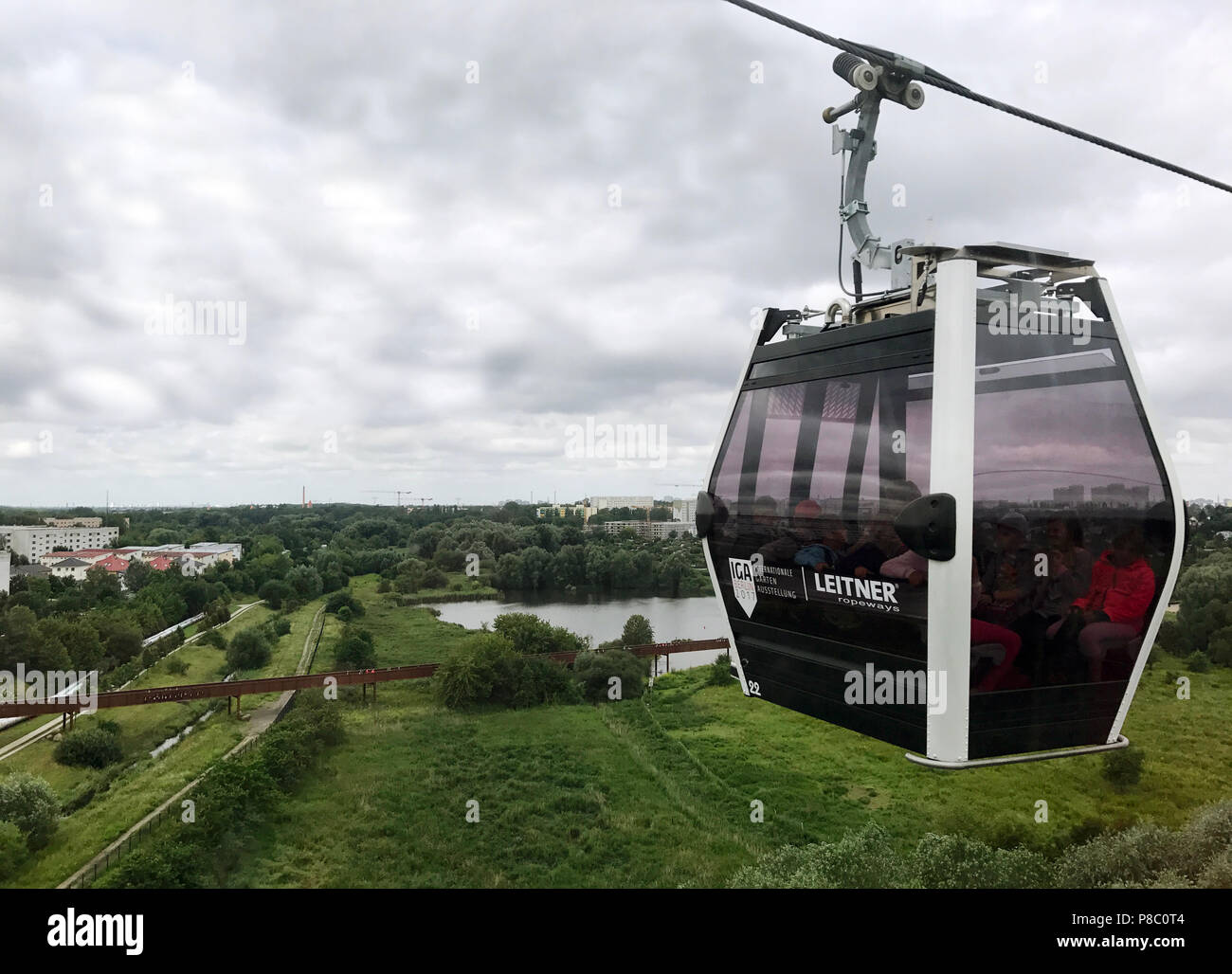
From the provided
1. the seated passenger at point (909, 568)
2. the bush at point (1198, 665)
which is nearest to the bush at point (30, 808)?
the seated passenger at point (909, 568)

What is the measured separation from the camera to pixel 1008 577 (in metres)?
→ 2.03

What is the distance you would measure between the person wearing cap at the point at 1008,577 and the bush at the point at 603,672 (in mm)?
22675

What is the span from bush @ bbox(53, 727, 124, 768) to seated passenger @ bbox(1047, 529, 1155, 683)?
957 inches

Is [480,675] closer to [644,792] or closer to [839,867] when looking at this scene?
[644,792]

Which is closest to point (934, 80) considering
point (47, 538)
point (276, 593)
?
point (276, 593)

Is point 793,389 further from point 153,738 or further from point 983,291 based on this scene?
point 153,738

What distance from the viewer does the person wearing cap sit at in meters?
1.98

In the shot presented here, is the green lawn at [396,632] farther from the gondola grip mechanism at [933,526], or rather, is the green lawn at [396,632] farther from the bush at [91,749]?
the gondola grip mechanism at [933,526]

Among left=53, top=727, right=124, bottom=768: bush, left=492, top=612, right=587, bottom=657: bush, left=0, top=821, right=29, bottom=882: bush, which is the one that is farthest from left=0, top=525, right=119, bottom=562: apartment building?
left=0, top=821, right=29, bottom=882: bush

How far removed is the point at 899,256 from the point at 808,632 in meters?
1.35

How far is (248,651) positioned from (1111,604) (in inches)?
1176

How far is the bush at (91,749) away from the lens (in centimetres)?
2008

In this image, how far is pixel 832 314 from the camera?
261 centimetres

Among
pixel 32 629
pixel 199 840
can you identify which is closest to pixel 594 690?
pixel 199 840
